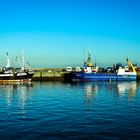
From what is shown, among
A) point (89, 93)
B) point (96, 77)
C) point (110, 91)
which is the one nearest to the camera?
point (89, 93)

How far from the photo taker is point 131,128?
28.7m

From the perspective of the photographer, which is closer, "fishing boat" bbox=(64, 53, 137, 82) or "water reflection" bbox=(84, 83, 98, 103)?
"water reflection" bbox=(84, 83, 98, 103)

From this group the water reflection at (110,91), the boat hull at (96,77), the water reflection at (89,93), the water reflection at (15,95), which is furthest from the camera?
the boat hull at (96,77)

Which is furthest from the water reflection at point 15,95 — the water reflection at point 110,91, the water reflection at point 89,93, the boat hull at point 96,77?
the boat hull at point 96,77

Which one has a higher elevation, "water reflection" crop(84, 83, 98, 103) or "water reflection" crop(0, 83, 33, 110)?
"water reflection" crop(0, 83, 33, 110)

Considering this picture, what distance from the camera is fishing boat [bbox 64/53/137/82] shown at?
12712 centimetres

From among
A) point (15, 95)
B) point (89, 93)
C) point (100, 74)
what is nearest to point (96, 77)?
point (100, 74)

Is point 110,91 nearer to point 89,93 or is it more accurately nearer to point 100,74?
point 89,93

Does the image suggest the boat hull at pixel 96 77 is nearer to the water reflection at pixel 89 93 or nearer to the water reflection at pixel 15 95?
the water reflection at pixel 89 93

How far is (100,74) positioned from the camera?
12912cm

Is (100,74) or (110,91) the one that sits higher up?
(100,74)

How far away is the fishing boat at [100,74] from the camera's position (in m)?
127

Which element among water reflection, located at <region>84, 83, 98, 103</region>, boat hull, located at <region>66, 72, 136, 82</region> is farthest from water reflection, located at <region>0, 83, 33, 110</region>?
boat hull, located at <region>66, 72, 136, 82</region>

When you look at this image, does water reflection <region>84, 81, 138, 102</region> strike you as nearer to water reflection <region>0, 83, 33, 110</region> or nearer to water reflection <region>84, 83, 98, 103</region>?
water reflection <region>84, 83, 98, 103</region>
